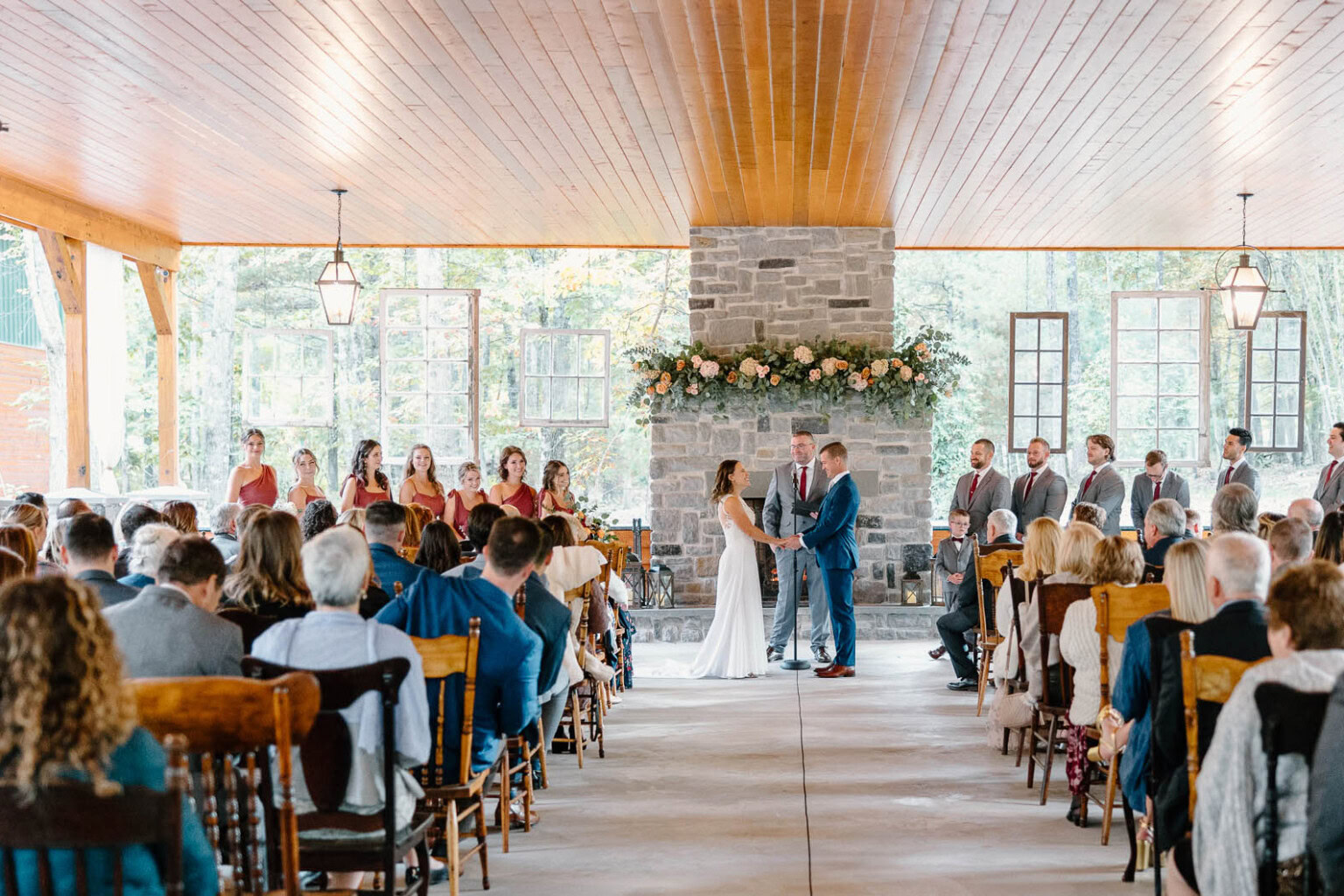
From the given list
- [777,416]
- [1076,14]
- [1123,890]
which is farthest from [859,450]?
[1123,890]

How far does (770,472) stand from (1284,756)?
8392 millimetres

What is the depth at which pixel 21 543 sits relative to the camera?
4.27 metres

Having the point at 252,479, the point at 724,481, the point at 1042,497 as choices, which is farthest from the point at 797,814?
the point at 1042,497

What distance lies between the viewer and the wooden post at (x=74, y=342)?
380 inches

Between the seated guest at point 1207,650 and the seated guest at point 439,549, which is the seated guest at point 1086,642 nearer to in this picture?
the seated guest at point 1207,650

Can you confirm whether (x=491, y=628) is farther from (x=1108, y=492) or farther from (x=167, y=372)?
(x=167, y=372)

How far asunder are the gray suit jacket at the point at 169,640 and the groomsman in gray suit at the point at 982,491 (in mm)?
7323

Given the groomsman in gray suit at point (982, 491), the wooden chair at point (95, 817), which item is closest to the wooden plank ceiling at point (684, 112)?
the groomsman in gray suit at point (982, 491)

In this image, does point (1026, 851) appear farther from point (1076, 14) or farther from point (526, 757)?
point (1076, 14)

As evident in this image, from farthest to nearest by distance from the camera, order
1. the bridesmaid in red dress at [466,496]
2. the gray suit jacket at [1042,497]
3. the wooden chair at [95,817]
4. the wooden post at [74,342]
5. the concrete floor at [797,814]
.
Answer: the gray suit jacket at [1042,497] → the wooden post at [74,342] → the bridesmaid in red dress at [466,496] → the concrete floor at [797,814] → the wooden chair at [95,817]

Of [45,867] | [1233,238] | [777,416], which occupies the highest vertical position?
[1233,238]

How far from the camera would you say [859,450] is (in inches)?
437

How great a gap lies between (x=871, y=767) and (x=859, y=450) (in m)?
5.33

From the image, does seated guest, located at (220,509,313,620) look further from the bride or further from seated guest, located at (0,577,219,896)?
the bride
